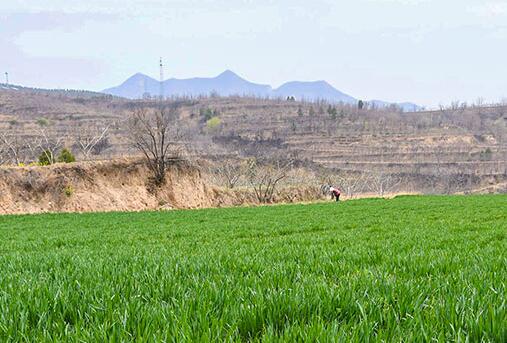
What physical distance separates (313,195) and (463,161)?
55.7 metres

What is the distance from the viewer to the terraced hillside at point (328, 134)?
3600 inches

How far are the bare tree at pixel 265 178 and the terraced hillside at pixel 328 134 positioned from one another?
1324 cm

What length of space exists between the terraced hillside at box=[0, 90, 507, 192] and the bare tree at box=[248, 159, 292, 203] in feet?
43.4

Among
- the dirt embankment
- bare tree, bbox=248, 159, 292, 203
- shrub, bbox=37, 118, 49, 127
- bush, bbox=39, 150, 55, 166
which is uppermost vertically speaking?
shrub, bbox=37, 118, 49, 127

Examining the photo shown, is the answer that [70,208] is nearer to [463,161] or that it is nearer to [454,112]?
[463,161]

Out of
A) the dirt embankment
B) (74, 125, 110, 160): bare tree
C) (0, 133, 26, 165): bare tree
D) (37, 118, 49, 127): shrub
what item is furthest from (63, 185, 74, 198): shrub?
(37, 118, 49, 127): shrub

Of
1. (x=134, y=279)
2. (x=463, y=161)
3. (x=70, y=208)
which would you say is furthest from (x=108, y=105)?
(x=134, y=279)

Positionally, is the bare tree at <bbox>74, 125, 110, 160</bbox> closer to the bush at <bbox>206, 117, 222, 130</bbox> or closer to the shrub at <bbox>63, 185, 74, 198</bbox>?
the shrub at <bbox>63, 185, 74, 198</bbox>

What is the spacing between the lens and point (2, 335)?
2381 mm

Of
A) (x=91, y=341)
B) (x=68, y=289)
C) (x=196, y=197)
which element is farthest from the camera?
(x=196, y=197)

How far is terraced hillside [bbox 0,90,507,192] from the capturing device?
300 feet

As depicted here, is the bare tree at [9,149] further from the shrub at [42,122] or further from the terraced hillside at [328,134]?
the shrub at [42,122]

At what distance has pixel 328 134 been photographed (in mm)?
121000

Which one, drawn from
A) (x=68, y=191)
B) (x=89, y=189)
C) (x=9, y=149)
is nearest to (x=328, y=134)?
(x=9, y=149)
